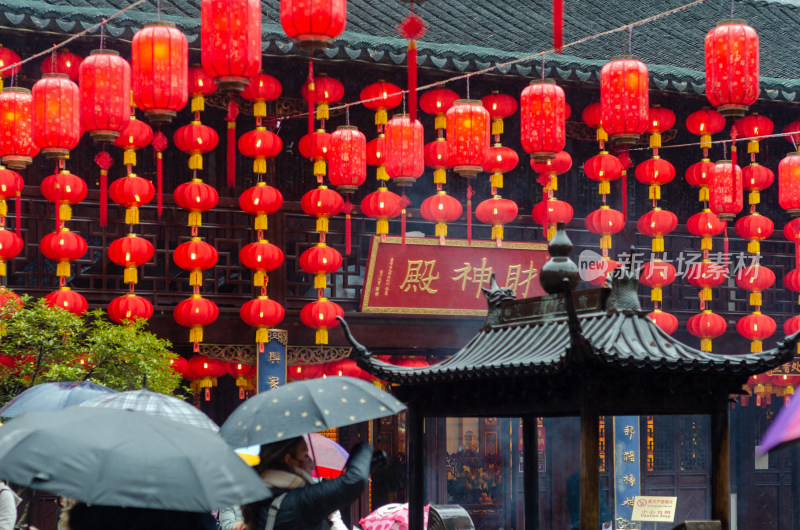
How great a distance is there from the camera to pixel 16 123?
36.6 ft

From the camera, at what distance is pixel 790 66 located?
1711cm

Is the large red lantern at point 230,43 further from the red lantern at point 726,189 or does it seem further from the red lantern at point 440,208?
the red lantern at point 726,189

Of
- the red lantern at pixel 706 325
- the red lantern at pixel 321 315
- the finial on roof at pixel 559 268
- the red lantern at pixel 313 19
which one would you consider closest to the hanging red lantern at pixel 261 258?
the red lantern at pixel 321 315

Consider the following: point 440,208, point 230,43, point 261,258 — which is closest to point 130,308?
point 261,258

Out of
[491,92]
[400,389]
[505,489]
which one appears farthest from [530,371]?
[505,489]

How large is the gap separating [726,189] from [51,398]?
8.56 meters

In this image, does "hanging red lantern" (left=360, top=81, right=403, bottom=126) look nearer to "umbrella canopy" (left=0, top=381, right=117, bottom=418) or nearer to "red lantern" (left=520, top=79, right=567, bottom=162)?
"red lantern" (left=520, top=79, right=567, bottom=162)

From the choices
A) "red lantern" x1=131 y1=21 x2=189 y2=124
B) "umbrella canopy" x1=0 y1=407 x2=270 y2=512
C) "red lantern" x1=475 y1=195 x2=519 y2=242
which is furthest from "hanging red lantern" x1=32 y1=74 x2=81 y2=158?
"umbrella canopy" x1=0 y1=407 x2=270 y2=512

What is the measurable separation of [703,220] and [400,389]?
25.7ft

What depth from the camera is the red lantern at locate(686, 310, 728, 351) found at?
1495 centimetres

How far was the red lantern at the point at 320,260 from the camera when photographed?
1320 centimetres

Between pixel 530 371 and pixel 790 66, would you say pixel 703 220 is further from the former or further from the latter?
pixel 530 371

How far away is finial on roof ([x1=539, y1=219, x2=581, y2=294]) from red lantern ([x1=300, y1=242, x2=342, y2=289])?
6.11 meters

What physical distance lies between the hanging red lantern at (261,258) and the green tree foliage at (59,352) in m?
2.39
